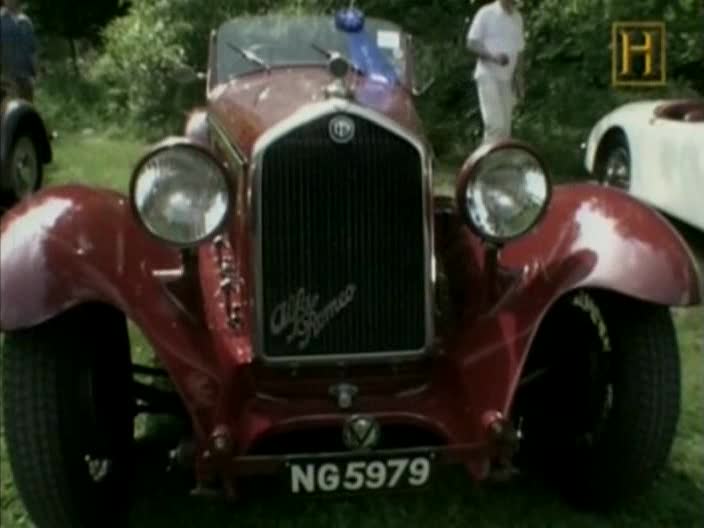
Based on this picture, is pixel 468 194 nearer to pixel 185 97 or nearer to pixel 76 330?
pixel 76 330

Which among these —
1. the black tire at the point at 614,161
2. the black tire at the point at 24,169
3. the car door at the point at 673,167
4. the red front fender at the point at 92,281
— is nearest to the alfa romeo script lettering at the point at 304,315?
the red front fender at the point at 92,281

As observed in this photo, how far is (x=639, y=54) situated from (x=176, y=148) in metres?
8.80

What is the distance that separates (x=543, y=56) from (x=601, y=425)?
8.45 metres

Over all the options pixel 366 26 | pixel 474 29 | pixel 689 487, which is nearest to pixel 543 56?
pixel 474 29

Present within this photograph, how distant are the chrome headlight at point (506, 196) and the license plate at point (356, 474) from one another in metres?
0.69

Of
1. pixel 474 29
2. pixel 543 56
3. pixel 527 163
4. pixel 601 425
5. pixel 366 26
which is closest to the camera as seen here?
pixel 527 163

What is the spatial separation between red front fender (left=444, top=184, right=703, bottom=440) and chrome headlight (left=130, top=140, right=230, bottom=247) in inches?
31.7

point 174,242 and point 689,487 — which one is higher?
point 174,242

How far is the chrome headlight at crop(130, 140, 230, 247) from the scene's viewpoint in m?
3.47

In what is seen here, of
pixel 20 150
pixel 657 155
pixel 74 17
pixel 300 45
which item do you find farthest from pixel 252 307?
pixel 74 17

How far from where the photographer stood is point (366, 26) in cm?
570

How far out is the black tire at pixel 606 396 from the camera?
376 centimetres

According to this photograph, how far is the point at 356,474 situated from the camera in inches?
135

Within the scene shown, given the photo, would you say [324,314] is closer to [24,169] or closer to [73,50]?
[24,169]
